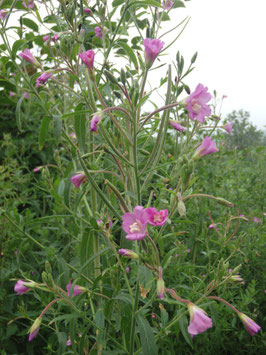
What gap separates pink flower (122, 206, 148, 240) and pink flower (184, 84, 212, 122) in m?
0.36

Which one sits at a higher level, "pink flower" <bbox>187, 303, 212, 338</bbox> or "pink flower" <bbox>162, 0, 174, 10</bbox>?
"pink flower" <bbox>162, 0, 174, 10</bbox>

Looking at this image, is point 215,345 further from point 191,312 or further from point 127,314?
point 191,312

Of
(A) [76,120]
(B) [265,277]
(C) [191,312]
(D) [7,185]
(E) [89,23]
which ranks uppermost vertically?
(E) [89,23]

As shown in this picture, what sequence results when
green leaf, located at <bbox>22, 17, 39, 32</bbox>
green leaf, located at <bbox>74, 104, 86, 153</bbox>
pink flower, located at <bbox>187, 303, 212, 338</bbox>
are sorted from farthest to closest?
green leaf, located at <bbox>22, 17, 39, 32</bbox> < green leaf, located at <bbox>74, 104, 86, 153</bbox> < pink flower, located at <bbox>187, 303, 212, 338</bbox>

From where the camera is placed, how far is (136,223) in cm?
94

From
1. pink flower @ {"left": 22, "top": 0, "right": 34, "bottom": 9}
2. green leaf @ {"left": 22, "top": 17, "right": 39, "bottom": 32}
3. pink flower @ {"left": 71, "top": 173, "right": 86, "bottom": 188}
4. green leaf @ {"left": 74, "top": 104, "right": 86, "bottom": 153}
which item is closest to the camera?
pink flower @ {"left": 71, "top": 173, "right": 86, "bottom": 188}

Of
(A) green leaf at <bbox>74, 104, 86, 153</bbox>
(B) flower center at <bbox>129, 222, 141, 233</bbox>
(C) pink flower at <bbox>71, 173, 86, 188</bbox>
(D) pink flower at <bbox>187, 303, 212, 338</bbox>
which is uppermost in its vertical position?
(A) green leaf at <bbox>74, 104, 86, 153</bbox>

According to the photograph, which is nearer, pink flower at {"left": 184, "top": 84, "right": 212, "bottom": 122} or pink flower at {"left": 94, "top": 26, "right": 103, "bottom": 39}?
pink flower at {"left": 184, "top": 84, "right": 212, "bottom": 122}

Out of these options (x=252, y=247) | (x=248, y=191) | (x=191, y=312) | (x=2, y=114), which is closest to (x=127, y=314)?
(x=191, y=312)

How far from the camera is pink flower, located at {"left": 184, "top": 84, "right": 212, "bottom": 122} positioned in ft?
3.37

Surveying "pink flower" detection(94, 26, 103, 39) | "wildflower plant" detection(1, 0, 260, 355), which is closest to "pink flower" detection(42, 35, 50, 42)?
"wildflower plant" detection(1, 0, 260, 355)

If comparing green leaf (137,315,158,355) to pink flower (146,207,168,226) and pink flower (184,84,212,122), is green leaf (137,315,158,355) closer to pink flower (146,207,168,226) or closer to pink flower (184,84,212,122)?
pink flower (146,207,168,226)

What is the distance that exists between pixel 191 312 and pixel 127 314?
389 millimetres

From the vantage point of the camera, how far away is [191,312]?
2.81ft
